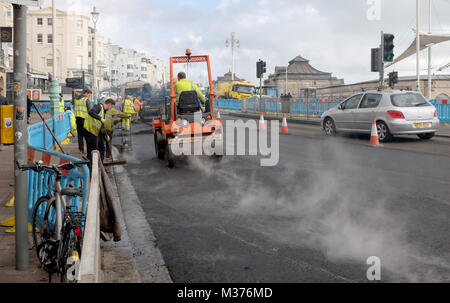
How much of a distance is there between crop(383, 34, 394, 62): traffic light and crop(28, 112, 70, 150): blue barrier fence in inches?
478

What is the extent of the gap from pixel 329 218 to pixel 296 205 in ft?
2.86

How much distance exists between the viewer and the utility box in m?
5.09

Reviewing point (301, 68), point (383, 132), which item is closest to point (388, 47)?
point (383, 132)

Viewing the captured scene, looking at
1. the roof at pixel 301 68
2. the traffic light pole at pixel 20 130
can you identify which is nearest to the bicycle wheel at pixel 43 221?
the traffic light pole at pixel 20 130

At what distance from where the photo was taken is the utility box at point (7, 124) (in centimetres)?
509

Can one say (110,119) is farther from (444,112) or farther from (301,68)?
(301,68)

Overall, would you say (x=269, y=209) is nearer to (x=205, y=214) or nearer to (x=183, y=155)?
(x=205, y=214)

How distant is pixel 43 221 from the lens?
16.7 ft

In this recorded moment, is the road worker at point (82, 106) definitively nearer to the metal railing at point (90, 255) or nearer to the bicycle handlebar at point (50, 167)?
the bicycle handlebar at point (50, 167)

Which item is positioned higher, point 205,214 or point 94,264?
point 94,264

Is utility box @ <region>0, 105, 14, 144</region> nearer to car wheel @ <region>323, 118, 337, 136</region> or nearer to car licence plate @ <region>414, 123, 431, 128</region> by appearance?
car licence plate @ <region>414, 123, 431, 128</region>

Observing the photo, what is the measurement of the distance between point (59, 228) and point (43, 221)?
2.26 feet
